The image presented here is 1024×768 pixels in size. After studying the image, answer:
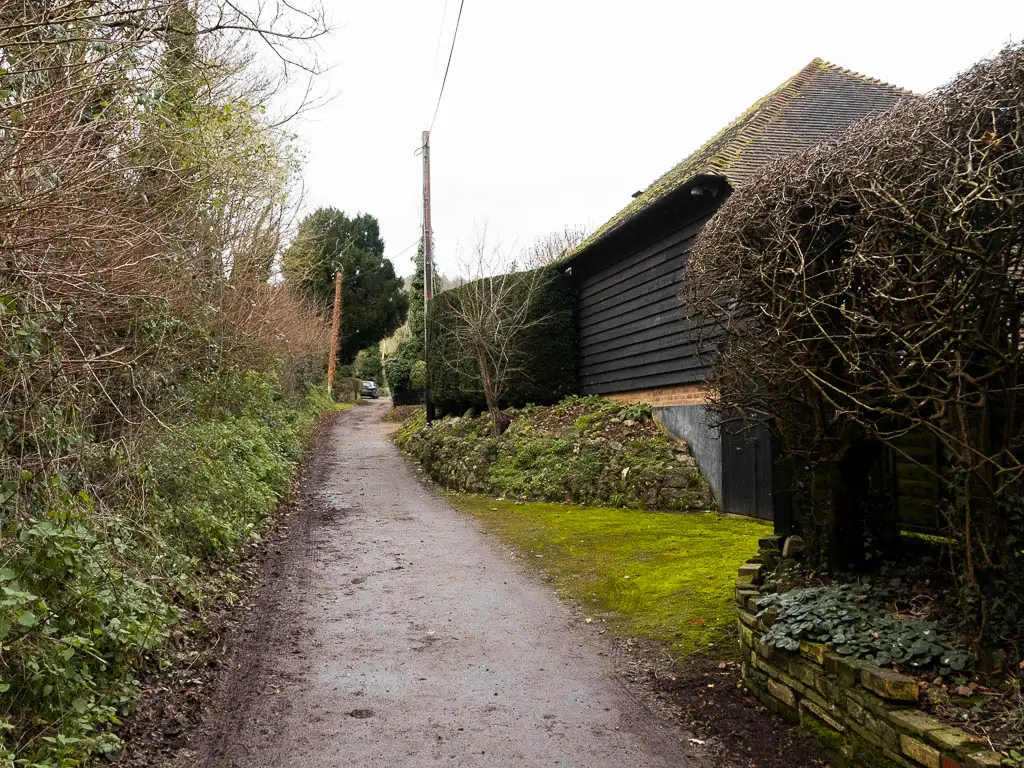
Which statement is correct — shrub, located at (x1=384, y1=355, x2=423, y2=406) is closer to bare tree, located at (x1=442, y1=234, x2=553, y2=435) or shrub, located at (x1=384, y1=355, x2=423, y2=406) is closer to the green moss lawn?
bare tree, located at (x1=442, y1=234, x2=553, y2=435)

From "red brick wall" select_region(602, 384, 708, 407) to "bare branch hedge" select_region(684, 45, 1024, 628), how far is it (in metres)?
7.10

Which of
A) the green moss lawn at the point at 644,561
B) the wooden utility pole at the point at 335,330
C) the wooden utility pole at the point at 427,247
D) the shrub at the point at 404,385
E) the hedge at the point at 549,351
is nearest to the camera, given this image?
the green moss lawn at the point at 644,561

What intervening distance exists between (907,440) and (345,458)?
16.2m

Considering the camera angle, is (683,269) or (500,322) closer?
(683,269)

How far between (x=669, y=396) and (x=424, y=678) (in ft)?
28.9

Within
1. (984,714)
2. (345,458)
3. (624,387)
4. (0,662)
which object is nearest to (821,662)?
(984,714)

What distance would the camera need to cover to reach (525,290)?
681 inches

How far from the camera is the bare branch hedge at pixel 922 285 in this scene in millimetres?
3414

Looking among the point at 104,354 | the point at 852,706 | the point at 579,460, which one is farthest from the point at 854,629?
the point at 579,460

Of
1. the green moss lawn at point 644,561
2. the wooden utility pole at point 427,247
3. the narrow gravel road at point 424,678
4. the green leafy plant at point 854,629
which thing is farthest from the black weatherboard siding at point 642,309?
the green leafy plant at point 854,629

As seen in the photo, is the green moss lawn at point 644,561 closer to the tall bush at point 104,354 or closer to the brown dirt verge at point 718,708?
the brown dirt verge at point 718,708

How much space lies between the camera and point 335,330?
34500 mm

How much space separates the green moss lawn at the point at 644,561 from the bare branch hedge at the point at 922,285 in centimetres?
186

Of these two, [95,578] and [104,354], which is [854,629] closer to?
[95,578]
